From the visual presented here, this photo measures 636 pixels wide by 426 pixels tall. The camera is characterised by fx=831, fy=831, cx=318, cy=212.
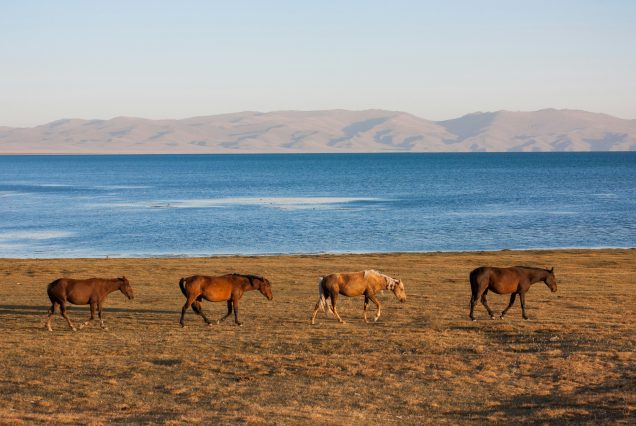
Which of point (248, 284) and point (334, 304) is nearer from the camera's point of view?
point (334, 304)

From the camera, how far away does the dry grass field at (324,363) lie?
14.3m

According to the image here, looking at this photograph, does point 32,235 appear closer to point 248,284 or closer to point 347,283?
point 248,284

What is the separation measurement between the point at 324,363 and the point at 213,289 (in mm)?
5317

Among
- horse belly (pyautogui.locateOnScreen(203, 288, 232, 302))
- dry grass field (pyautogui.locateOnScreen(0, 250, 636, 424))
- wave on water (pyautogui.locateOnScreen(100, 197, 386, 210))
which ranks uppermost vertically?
horse belly (pyautogui.locateOnScreen(203, 288, 232, 302))

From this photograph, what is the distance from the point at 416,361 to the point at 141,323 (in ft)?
28.0

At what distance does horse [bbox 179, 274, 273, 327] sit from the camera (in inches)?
856

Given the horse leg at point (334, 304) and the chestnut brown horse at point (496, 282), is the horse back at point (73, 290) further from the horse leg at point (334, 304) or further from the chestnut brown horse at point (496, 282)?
the chestnut brown horse at point (496, 282)

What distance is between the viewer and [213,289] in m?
22.0

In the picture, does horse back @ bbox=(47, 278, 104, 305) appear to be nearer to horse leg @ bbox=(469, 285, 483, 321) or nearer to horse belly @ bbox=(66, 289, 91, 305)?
horse belly @ bbox=(66, 289, 91, 305)

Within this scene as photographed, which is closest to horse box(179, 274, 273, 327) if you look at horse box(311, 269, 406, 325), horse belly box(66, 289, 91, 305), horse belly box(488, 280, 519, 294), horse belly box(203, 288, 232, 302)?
horse belly box(203, 288, 232, 302)

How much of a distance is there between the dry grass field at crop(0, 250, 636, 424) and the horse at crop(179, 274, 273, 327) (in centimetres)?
54

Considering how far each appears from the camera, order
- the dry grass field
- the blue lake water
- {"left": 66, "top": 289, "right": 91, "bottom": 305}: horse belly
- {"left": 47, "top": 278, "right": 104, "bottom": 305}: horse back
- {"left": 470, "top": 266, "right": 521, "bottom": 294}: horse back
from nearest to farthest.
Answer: the dry grass field < {"left": 47, "top": 278, "right": 104, "bottom": 305}: horse back < {"left": 66, "top": 289, "right": 91, "bottom": 305}: horse belly < {"left": 470, "top": 266, "right": 521, "bottom": 294}: horse back < the blue lake water

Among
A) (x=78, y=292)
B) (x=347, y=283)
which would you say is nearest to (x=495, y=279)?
(x=347, y=283)

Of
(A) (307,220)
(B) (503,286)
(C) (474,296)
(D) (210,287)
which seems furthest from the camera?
(A) (307,220)
